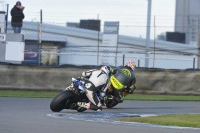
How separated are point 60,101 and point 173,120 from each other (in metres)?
2.88

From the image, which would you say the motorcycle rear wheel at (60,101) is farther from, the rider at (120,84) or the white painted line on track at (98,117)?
the rider at (120,84)

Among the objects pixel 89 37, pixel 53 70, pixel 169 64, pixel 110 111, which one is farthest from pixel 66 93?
pixel 89 37

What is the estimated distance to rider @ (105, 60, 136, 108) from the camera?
18750 millimetres

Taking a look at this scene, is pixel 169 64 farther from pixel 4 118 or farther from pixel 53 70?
pixel 4 118

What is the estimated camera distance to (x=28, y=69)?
2528 cm

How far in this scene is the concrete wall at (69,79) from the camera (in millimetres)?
25172

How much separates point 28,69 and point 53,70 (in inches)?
33.1

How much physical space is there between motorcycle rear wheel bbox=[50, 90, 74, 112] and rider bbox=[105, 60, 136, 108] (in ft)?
6.53

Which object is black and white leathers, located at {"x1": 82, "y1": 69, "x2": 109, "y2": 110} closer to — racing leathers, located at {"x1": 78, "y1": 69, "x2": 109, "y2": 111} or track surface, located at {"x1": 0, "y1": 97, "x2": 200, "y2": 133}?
racing leathers, located at {"x1": 78, "y1": 69, "x2": 109, "y2": 111}

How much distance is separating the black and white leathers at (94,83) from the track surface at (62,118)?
1.20 ft

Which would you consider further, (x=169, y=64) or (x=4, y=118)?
(x=169, y=64)

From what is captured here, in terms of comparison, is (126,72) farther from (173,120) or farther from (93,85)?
(173,120)

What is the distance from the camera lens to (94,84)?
17125 millimetres

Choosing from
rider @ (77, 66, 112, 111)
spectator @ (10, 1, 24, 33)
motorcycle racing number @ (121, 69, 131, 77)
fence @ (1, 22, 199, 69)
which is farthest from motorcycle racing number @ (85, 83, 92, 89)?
spectator @ (10, 1, 24, 33)
